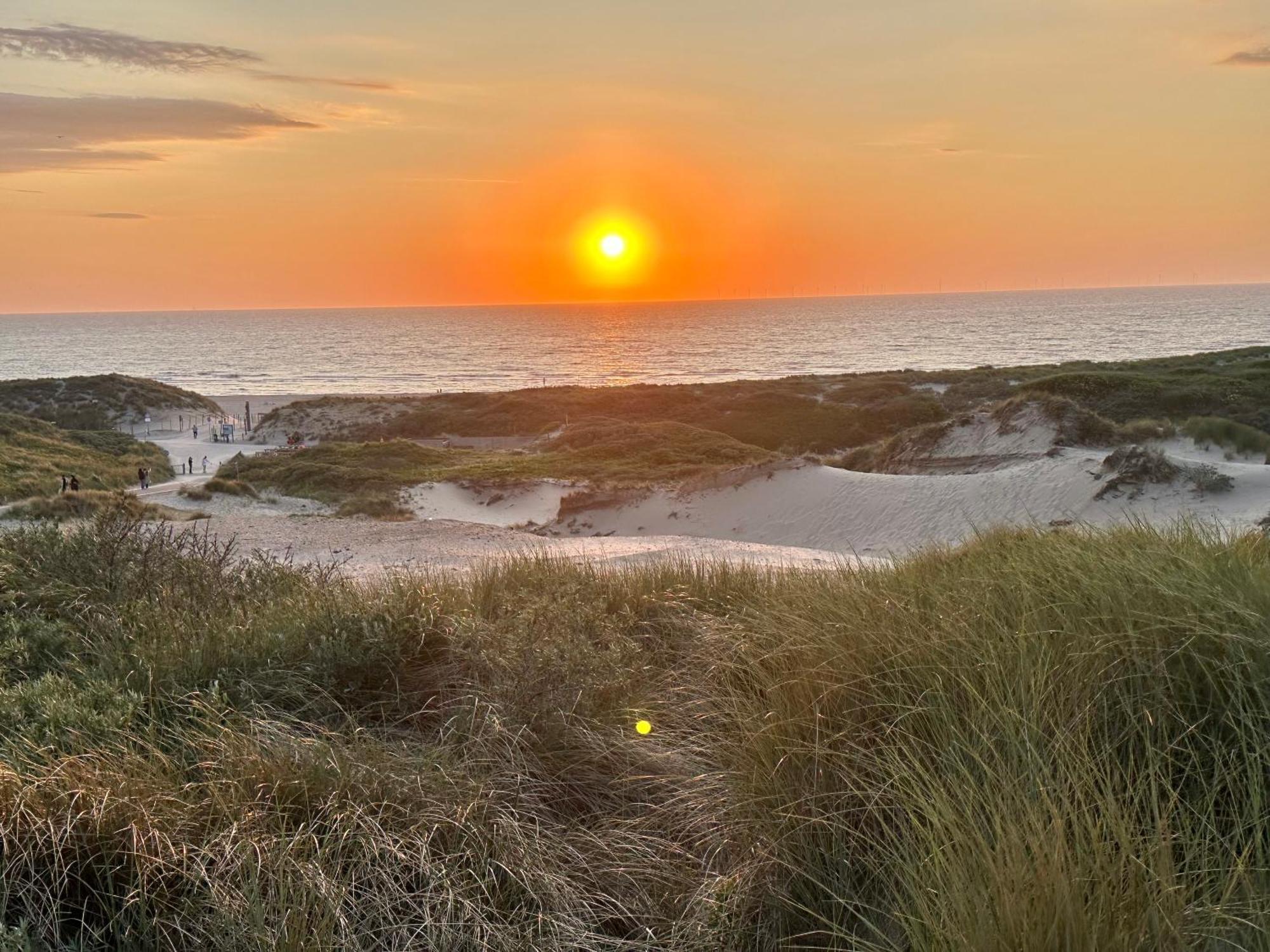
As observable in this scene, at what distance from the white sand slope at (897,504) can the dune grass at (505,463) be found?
212 centimetres

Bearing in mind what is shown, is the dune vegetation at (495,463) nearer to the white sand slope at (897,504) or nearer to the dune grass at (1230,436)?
the white sand slope at (897,504)

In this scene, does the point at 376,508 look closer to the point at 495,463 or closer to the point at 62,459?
the point at 495,463

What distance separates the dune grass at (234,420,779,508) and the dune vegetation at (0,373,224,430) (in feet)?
94.0

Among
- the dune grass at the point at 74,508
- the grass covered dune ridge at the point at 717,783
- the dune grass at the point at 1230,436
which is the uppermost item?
the grass covered dune ridge at the point at 717,783

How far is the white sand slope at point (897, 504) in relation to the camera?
64.6ft

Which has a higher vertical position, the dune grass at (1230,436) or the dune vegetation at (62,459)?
the dune grass at (1230,436)

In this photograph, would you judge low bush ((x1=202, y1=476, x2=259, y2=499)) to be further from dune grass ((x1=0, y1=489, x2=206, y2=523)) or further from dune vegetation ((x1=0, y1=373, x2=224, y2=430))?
dune vegetation ((x1=0, y1=373, x2=224, y2=430))

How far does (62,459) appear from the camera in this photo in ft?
124

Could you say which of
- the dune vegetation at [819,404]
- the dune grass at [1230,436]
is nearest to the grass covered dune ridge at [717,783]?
the dune grass at [1230,436]

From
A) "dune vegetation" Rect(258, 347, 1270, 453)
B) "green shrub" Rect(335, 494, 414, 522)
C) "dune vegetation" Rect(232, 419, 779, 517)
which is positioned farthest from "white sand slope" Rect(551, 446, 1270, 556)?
"dune vegetation" Rect(258, 347, 1270, 453)

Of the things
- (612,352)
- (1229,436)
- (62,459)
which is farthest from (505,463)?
(612,352)

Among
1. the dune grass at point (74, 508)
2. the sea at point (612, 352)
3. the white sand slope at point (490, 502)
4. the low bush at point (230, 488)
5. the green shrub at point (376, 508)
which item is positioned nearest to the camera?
the dune grass at point (74, 508)

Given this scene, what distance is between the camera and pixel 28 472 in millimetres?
33188

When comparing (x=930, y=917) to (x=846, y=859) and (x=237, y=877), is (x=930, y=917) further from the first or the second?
(x=237, y=877)
